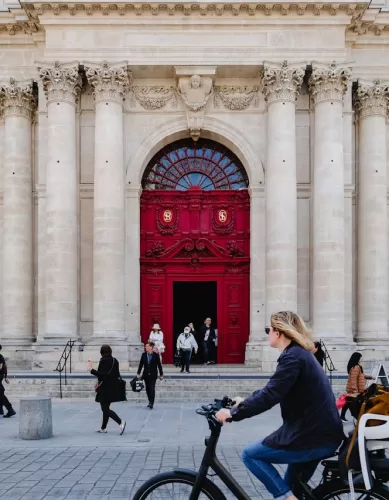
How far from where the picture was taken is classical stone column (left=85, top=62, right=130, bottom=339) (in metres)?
25.7

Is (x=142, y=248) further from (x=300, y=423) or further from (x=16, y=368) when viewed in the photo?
(x=300, y=423)

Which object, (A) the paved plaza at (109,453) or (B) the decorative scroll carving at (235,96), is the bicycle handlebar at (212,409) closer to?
(A) the paved plaza at (109,453)

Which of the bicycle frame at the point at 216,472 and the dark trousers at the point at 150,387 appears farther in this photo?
the dark trousers at the point at 150,387

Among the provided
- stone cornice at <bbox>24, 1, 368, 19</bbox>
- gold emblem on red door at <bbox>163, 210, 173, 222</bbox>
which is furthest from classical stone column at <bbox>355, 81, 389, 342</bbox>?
gold emblem on red door at <bbox>163, 210, 173, 222</bbox>

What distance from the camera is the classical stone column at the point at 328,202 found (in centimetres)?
2572

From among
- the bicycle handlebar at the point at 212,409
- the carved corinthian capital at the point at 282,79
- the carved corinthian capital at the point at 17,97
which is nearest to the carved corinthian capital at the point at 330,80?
the carved corinthian capital at the point at 282,79

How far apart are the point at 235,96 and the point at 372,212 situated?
6382 millimetres

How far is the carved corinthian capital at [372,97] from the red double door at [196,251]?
5.31 meters

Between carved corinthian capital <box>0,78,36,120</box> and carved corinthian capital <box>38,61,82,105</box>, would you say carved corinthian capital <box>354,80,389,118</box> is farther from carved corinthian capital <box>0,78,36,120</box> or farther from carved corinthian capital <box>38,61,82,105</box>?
carved corinthian capital <box>0,78,36,120</box>

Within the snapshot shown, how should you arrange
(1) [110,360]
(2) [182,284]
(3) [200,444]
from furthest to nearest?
(2) [182,284]
(1) [110,360]
(3) [200,444]

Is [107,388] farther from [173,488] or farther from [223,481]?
[223,481]

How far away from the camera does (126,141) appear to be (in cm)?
2744

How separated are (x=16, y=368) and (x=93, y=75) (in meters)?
10.4

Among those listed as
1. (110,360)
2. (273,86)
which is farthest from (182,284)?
(110,360)
